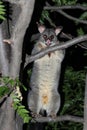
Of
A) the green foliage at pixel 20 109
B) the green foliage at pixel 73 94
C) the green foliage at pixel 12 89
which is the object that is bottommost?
the green foliage at pixel 73 94

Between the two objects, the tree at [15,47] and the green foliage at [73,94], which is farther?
the green foliage at [73,94]

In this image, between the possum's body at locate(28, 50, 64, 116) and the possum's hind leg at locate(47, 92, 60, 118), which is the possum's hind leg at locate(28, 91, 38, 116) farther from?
the possum's hind leg at locate(47, 92, 60, 118)

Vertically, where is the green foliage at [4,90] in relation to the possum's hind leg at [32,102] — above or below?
above

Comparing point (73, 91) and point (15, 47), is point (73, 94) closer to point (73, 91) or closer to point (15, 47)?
point (73, 91)

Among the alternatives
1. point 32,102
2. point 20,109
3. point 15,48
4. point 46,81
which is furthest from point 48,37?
point 20,109

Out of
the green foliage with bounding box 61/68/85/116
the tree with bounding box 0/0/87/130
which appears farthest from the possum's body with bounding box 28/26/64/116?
the tree with bounding box 0/0/87/130

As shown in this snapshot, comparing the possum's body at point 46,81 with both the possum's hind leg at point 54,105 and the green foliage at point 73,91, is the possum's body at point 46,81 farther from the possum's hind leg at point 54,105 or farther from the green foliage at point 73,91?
the green foliage at point 73,91

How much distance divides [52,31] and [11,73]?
267cm

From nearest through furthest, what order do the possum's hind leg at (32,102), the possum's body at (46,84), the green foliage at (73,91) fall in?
the possum's body at (46,84), the possum's hind leg at (32,102), the green foliage at (73,91)

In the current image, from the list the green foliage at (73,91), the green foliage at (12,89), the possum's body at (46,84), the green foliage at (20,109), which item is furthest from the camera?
the green foliage at (73,91)

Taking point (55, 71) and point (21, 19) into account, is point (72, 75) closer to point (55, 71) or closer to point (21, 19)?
point (55, 71)

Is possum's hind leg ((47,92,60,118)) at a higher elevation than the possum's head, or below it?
below

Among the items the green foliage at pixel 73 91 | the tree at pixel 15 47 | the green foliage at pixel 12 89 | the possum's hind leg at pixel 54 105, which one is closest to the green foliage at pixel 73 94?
the green foliage at pixel 73 91

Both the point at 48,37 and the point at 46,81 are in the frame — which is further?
the point at 48,37
